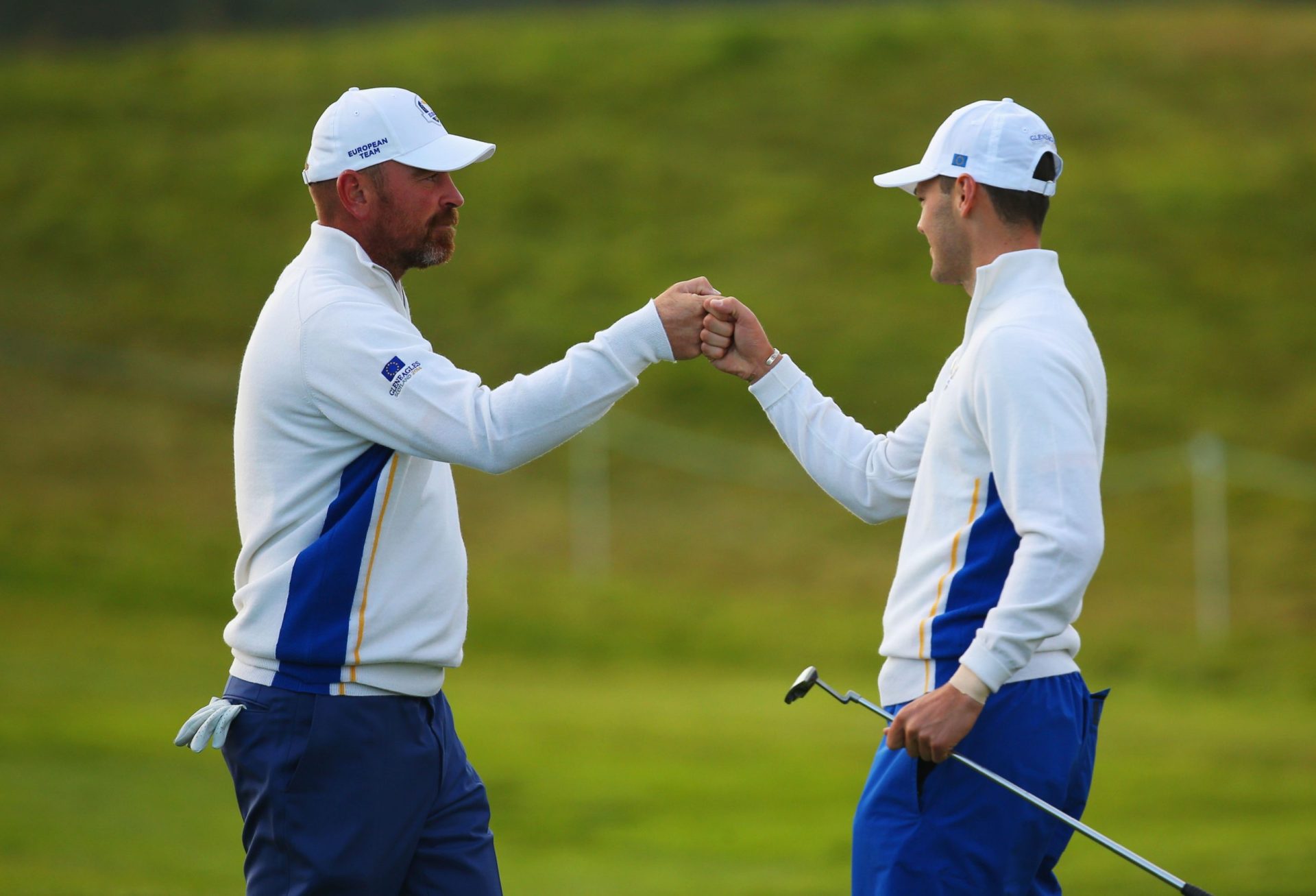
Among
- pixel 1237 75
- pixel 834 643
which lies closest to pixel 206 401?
pixel 834 643

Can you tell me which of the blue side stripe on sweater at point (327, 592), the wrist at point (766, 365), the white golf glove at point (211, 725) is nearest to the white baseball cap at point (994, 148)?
the wrist at point (766, 365)

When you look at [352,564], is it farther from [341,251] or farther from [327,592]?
[341,251]

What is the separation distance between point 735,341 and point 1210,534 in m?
10.7

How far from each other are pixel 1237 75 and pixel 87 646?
1728 cm

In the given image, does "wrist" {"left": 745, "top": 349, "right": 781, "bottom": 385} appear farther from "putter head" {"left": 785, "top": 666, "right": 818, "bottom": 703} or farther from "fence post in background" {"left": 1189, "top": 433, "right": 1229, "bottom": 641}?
"fence post in background" {"left": 1189, "top": 433, "right": 1229, "bottom": 641}

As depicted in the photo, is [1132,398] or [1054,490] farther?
[1132,398]

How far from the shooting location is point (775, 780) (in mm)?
9297

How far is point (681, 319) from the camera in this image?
374 cm

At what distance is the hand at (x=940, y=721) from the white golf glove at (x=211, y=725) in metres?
1.36

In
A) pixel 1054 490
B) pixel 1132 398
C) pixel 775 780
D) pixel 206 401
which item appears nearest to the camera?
pixel 1054 490

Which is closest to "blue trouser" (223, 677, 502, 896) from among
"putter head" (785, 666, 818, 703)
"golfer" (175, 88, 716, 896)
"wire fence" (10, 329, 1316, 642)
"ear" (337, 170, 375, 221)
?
"golfer" (175, 88, 716, 896)

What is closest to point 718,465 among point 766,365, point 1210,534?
point 1210,534

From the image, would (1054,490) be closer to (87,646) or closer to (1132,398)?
(87,646)

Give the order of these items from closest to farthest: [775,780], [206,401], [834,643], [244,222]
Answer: [775,780]
[834,643]
[206,401]
[244,222]
